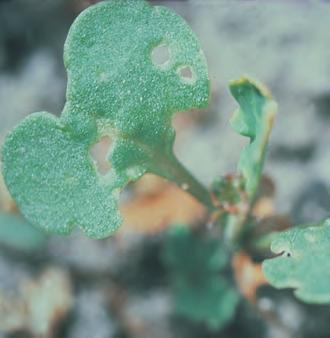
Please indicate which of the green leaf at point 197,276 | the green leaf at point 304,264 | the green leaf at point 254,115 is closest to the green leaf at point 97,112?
the green leaf at point 254,115

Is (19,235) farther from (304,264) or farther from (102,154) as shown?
(304,264)

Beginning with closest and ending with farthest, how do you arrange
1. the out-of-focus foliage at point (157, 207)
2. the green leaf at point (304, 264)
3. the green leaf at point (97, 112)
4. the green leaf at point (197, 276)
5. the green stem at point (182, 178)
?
the green leaf at point (304, 264) → the green leaf at point (97, 112) → the green stem at point (182, 178) → the green leaf at point (197, 276) → the out-of-focus foliage at point (157, 207)

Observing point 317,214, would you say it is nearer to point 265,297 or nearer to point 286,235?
point 265,297

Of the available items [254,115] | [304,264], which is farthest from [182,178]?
[304,264]

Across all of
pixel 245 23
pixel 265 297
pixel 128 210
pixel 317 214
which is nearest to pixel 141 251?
pixel 128 210

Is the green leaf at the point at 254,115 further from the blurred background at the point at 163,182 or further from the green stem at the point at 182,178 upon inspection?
the blurred background at the point at 163,182

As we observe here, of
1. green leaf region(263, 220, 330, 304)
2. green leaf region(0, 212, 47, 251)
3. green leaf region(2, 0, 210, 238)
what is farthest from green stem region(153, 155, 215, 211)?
green leaf region(0, 212, 47, 251)
